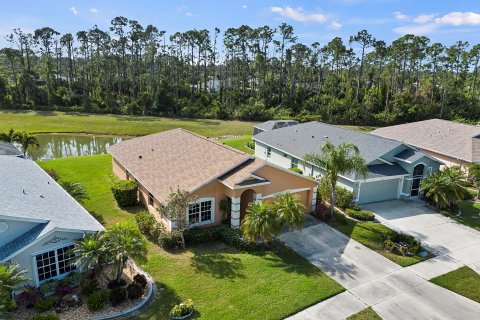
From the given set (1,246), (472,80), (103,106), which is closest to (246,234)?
(1,246)

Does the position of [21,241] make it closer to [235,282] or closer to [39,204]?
[39,204]

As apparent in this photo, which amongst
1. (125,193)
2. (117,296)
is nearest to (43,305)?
(117,296)

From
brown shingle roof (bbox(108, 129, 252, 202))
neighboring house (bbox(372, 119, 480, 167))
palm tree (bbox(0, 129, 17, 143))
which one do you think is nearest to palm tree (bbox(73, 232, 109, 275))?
brown shingle roof (bbox(108, 129, 252, 202))

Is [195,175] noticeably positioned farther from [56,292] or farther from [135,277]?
[56,292]

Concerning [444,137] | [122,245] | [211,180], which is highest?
[444,137]

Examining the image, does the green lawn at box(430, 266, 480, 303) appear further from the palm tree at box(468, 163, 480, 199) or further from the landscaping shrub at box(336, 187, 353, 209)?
the palm tree at box(468, 163, 480, 199)

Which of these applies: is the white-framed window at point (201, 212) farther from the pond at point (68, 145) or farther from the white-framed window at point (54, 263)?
the pond at point (68, 145)

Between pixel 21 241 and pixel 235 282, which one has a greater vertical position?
pixel 21 241
